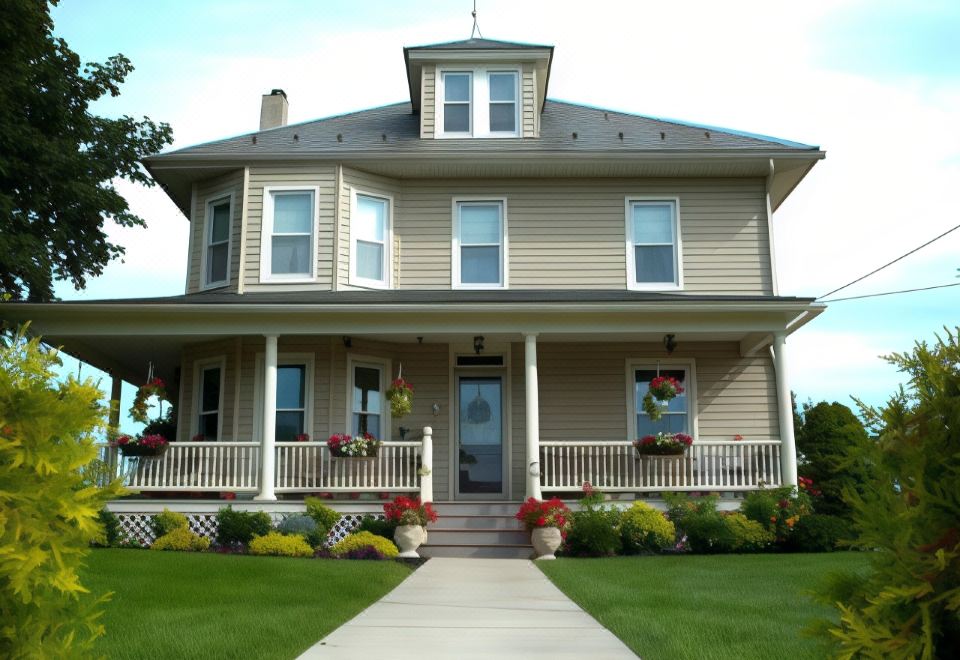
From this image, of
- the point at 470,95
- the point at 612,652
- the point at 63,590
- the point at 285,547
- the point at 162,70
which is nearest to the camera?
the point at 63,590

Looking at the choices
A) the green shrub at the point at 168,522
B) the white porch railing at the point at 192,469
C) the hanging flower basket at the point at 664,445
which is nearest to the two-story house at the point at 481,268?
the white porch railing at the point at 192,469

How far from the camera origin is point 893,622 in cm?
323

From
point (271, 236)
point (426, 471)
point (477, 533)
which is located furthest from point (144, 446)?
point (477, 533)

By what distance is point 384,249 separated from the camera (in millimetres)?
15930

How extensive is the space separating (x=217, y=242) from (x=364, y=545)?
21.5 feet

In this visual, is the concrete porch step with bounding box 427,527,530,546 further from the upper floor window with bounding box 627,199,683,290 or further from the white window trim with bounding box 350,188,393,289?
the upper floor window with bounding box 627,199,683,290

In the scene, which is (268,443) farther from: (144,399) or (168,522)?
(144,399)

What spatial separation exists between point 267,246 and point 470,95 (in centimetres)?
461

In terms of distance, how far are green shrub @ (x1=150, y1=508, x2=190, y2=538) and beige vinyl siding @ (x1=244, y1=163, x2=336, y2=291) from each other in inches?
158

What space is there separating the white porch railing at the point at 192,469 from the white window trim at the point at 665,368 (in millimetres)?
6129

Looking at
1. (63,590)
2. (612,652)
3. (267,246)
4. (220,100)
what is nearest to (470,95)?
(267,246)

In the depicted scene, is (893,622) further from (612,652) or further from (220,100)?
(220,100)

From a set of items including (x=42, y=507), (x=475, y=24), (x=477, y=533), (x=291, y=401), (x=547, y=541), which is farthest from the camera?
(x=475, y=24)

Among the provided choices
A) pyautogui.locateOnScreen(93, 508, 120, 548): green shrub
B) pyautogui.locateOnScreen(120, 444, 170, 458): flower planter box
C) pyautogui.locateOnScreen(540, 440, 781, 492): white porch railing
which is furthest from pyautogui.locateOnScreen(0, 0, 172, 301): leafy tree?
pyautogui.locateOnScreen(540, 440, 781, 492): white porch railing
